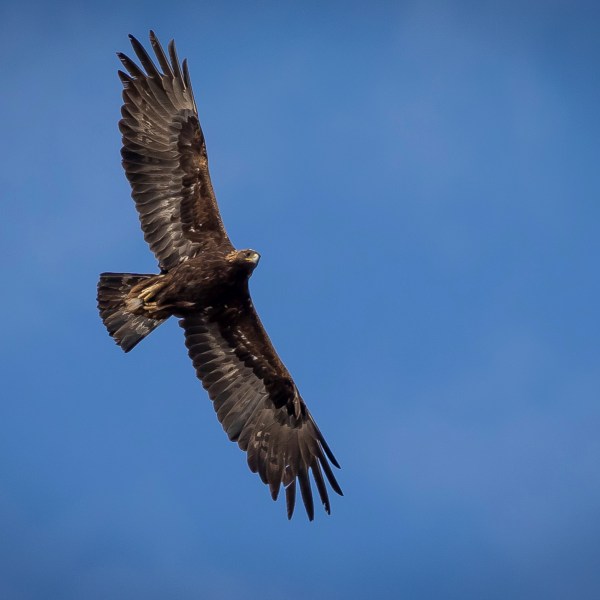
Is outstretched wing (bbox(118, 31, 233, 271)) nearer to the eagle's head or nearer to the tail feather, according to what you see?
the eagle's head

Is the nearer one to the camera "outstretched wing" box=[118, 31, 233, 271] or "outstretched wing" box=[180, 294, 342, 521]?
"outstretched wing" box=[118, 31, 233, 271]

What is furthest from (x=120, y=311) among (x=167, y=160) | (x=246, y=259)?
(x=167, y=160)

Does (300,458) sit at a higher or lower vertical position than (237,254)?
lower

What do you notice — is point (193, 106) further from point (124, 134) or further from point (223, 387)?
point (223, 387)

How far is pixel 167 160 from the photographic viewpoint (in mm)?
18672

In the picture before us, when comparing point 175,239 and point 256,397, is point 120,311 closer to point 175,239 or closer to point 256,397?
point 175,239

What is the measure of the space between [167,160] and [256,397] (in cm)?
410

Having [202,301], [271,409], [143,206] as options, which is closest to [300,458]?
[271,409]

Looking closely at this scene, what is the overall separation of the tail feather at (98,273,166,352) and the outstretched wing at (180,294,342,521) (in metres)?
1.10

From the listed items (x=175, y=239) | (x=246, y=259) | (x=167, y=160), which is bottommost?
(x=246, y=259)

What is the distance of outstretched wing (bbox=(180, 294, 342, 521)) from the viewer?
19234mm

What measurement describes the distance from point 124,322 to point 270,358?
2.51 metres

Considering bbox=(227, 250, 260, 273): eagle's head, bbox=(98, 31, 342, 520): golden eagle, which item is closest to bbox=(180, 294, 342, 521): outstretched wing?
bbox=(98, 31, 342, 520): golden eagle

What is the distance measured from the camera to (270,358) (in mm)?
19625
